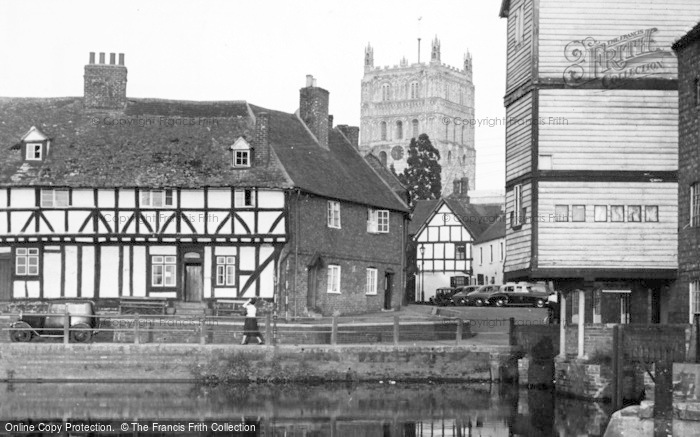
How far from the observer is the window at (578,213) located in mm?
36156

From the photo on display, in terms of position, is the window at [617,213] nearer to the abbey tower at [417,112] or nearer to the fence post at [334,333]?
the fence post at [334,333]

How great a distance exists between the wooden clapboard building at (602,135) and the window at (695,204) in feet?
7.60

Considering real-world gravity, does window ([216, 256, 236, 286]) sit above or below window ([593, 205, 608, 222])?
below

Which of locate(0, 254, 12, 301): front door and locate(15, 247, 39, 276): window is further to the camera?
locate(0, 254, 12, 301): front door

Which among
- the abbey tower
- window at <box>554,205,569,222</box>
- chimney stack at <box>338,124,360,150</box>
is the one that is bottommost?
window at <box>554,205,569,222</box>

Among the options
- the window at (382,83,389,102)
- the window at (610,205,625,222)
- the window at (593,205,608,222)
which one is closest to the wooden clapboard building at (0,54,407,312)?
the window at (593,205,608,222)

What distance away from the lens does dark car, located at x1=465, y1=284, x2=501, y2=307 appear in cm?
6762

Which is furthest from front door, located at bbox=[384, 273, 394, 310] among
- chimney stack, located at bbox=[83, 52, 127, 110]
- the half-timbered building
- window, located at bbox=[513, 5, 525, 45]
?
the half-timbered building

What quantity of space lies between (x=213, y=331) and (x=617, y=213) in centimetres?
1337

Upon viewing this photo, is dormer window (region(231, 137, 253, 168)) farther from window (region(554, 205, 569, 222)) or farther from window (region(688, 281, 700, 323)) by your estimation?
window (region(688, 281, 700, 323))

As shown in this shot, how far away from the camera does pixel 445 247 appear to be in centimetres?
8806

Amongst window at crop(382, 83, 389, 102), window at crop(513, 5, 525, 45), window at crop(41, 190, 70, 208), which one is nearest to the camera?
window at crop(513, 5, 525, 45)

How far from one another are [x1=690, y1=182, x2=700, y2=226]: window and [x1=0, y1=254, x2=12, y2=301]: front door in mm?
28594

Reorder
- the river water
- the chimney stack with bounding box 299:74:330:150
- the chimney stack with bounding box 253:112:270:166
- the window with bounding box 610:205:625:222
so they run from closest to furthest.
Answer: the river water → the window with bounding box 610:205:625:222 → the chimney stack with bounding box 253:112:270:166 → the chimney stack with bounding box 299:74:330:150
